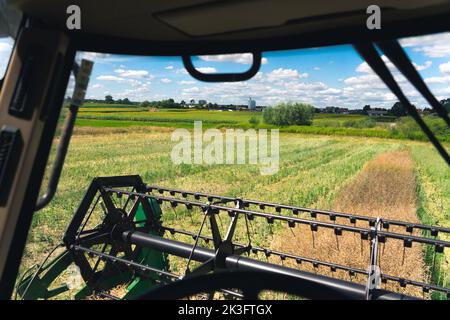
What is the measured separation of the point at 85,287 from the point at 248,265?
167 centimetres

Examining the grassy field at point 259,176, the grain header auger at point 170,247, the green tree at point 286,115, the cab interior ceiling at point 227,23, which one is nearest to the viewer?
the cab interior ceiling at point 227,23

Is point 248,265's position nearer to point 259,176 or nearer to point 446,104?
point 446,104

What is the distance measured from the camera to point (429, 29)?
4.60 ft

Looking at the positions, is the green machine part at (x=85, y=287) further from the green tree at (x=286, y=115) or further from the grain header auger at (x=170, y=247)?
the green tree at (x=286, y=115)

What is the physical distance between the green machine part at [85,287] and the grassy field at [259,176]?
1360mm

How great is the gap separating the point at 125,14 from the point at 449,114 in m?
1.19

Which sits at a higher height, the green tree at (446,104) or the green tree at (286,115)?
the green tree at (286,115)

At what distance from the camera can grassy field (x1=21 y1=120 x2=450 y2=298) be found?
865cm

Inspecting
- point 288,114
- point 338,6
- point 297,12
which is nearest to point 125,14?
point 297,12

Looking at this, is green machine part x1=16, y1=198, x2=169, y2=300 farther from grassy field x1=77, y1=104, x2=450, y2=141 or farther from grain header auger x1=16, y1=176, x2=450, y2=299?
grassy field x1=77, y1=104, x2=450, y2=141

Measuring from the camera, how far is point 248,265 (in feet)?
10.5

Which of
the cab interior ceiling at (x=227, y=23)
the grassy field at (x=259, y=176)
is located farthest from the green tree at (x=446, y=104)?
the grassy field at (x=259, y=176)

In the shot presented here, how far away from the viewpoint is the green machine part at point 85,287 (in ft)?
11.6

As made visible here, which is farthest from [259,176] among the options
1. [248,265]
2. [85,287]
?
[248,265]
